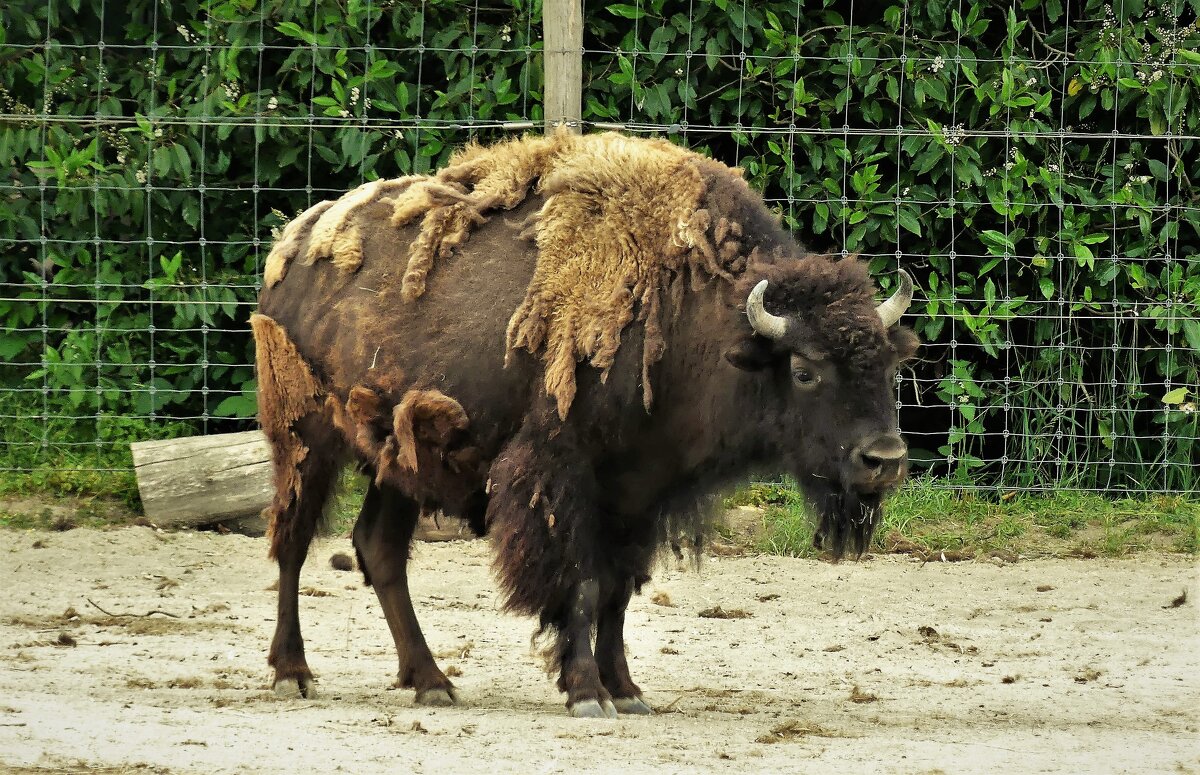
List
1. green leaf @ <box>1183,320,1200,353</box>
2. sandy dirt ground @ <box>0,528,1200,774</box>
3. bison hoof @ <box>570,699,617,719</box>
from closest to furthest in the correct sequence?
sandy dirt ground @ <box>0,528,1200,774</box> < bison hoof @ <box>570,699,617,719</box> < green leaf @ <box>1183,320,1200,353</box>

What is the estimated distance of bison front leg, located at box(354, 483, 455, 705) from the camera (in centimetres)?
555

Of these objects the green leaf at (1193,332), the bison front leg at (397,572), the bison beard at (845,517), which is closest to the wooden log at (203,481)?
the bison front leg at (397,572)

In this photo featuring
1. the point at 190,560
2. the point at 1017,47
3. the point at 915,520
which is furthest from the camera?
the point at 1017,47

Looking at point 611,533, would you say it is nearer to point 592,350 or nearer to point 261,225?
point 592,350

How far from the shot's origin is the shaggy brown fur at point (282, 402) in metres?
5.83

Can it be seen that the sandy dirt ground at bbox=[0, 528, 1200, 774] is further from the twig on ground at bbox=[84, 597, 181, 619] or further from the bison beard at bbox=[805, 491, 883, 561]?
the bison beard at bbox=[805, 491, 883, 561]

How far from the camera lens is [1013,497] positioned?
8.55 meters

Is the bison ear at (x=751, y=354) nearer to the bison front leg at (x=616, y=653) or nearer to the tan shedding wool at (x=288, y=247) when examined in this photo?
the bison front leg at (x=616, y=653)

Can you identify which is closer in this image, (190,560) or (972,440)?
(190,560)

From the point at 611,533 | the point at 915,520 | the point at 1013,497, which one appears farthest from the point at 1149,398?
the point at 611,533

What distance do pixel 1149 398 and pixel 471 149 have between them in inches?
180

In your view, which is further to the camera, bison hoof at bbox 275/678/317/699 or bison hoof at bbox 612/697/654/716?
bison hoof at bbox 275/678/317/699

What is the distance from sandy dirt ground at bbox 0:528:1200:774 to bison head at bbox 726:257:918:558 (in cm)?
78

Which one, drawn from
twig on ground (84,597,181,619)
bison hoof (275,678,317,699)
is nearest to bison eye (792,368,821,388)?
bison hoof (275,678,317,699)
